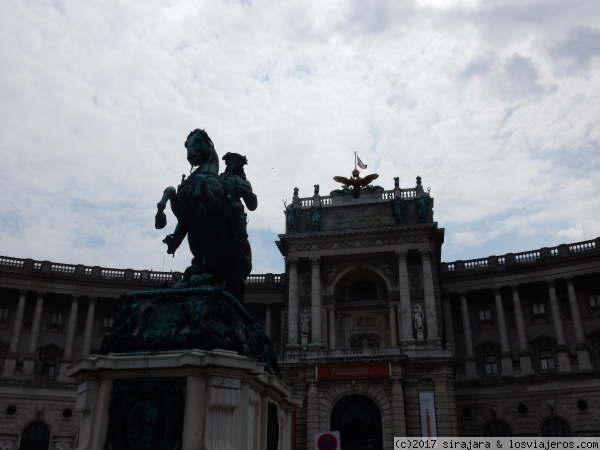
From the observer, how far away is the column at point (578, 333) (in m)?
43.1

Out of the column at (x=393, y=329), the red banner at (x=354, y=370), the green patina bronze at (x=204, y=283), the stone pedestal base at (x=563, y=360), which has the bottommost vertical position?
the green patina bronze at (x=204, y=283)

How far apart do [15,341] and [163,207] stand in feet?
136

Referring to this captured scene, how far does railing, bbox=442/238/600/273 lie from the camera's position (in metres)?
46.3

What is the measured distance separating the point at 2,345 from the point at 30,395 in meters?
4.91

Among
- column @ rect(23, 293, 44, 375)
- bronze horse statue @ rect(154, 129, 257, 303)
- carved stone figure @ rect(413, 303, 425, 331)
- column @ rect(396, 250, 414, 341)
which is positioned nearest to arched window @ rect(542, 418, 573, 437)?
carved stone figure @ rect(413, 303, 425, 331)

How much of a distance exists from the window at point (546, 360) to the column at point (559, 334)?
150 centimetres

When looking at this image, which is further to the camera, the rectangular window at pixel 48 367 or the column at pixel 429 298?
the rectangular window at pixel 48 367

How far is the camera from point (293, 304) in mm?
46781

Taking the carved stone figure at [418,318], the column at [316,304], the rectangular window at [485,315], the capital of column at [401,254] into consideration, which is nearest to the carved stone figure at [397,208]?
the capital of column at [401,254]

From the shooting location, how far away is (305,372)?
42.2 m

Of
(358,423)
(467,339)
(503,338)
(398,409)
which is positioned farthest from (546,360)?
(358,423)

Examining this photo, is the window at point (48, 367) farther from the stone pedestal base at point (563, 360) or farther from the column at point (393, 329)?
the stone pedestal base at point (563, 360)

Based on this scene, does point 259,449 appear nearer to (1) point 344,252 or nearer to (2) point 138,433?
(2) point 138,433

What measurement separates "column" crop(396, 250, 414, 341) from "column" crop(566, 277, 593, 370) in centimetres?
1213
